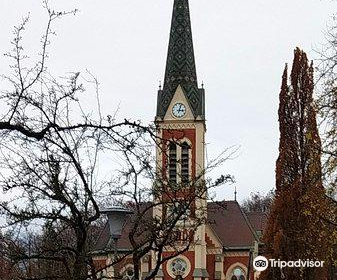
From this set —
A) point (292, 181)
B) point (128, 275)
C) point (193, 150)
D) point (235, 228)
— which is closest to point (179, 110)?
point (193, 150)

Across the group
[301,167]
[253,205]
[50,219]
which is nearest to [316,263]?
[301,167]

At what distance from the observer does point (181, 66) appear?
43.1 m

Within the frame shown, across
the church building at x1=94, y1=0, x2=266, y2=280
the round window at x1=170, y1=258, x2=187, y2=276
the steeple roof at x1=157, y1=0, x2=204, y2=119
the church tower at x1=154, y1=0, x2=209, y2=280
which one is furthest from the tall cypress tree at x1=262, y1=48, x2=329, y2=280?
the steeple roof at x1=157, y1=0, x2=204, y2=119

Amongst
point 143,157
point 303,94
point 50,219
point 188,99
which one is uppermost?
point 188,99

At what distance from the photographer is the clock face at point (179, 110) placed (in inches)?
1631

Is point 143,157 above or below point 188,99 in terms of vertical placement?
below

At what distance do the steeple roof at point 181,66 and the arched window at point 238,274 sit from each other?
10.2 metres

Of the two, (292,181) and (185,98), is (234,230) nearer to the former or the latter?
(185,98)

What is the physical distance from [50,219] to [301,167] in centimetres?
2024

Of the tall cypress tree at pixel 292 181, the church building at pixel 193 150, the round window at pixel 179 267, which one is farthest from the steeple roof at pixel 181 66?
the tall cypress tree at pixel 292 181

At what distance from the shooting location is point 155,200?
1073cm

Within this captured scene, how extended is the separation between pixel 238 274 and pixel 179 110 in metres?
11.3

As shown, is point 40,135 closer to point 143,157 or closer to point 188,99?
point 143,157

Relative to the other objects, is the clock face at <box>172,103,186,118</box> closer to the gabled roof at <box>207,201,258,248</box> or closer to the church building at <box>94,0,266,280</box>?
the church building at <box>94,0,266,280</box>
